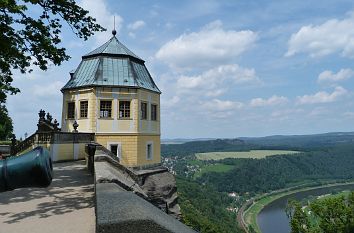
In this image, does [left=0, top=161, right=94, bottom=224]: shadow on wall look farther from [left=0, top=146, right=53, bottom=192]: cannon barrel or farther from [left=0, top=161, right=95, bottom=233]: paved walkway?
[left=0, top=146, right=53, bottom=192]: cannon barrel

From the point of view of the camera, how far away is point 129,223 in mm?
2639

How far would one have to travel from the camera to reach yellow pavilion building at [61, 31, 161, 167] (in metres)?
23.6

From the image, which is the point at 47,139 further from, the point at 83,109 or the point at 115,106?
the point at 115,106

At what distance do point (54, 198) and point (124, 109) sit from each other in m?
15.6

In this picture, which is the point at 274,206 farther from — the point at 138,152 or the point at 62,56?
the point at 62,56

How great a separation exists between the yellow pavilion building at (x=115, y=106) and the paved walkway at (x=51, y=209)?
1301 cm

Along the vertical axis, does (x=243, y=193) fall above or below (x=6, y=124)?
below

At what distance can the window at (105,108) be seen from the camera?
77.6 ft

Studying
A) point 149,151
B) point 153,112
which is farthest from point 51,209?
point 153,112

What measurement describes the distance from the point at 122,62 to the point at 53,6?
466 inches

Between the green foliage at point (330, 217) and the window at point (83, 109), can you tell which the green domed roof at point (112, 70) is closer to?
the window at point (83, 109)

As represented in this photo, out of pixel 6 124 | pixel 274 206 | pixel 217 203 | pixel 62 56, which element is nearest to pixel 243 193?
pixel 274 206

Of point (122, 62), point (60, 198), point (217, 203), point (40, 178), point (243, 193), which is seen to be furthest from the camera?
point (243, 193)

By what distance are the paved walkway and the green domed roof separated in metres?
14.1
